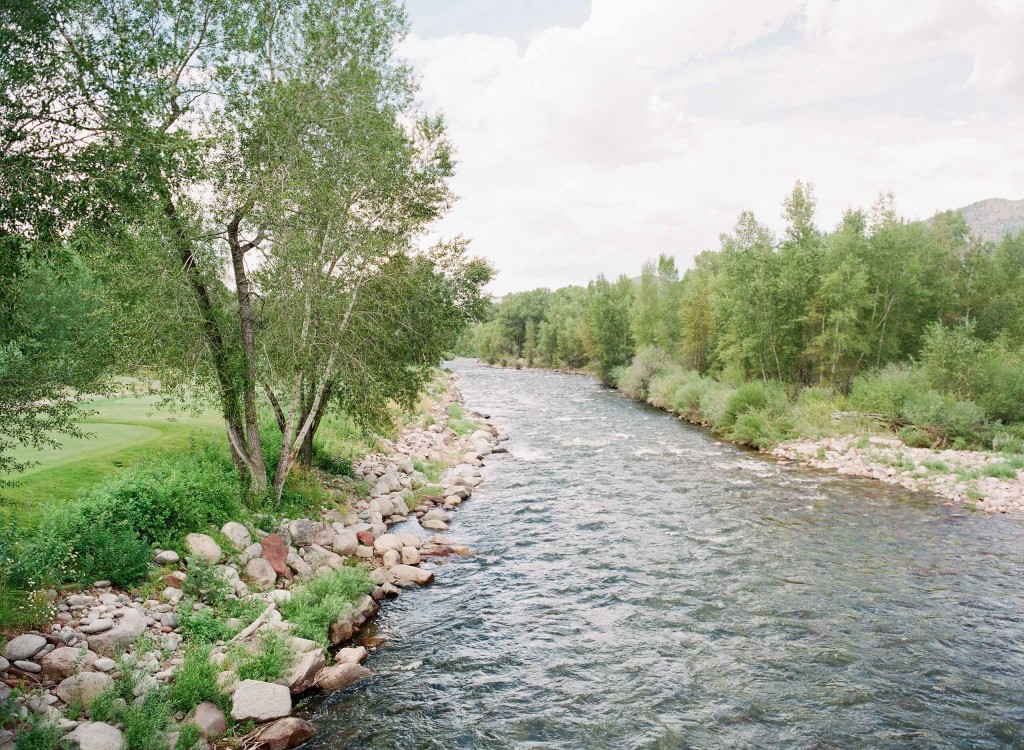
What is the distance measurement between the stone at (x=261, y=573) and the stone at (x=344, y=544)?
2064 mm

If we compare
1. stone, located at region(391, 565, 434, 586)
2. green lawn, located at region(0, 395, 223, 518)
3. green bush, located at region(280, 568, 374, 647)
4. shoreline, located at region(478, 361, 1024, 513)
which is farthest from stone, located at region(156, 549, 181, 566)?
shoreline, located at region(478, 361, 1024, 513)

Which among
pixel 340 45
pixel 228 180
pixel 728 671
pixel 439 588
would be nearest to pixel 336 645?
pixel 439 588

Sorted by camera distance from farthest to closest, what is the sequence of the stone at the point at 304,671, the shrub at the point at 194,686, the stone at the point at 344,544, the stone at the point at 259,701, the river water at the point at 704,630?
the stone at the point at 344,544 → the stone at the point at 304,671 → the river water at the point at 704,630 → the stone at the point at 259,701 → the shrub at the point at 194,686

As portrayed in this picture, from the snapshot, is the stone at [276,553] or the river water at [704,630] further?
the stone at [276,553]

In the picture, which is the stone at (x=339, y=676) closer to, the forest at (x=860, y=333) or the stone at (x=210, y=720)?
the stone at (x=210, y=720)

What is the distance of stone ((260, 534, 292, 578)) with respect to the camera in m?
11.9

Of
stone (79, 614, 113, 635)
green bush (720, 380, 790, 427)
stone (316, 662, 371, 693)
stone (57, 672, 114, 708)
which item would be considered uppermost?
green bush (720, 380, 790, 427)

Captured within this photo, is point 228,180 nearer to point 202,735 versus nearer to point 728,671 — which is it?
point 202,735

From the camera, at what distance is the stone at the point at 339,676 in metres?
8.91

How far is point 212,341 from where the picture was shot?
12.9 m

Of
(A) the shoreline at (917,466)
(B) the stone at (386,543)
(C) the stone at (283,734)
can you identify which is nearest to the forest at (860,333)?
(A) the shoreline at (917,466)

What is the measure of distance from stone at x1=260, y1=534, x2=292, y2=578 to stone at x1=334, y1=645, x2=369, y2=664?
293cm

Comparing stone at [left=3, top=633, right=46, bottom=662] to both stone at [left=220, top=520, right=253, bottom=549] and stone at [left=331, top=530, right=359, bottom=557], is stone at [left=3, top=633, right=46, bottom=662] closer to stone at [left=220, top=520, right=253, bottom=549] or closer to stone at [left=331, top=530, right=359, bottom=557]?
stone at [left=220, top=520, right=253, bottom=549]

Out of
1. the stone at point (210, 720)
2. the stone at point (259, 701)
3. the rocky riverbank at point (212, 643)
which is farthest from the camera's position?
the stone at point (259, 701)
